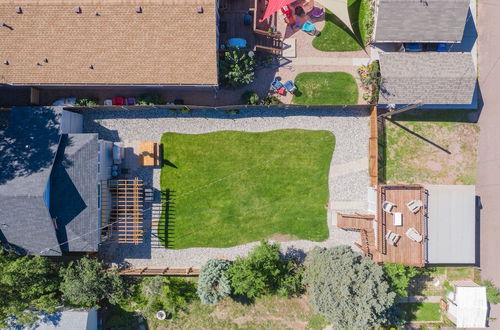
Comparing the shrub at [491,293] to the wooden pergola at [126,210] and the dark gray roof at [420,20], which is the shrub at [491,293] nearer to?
the dark gray roof at [420,20]

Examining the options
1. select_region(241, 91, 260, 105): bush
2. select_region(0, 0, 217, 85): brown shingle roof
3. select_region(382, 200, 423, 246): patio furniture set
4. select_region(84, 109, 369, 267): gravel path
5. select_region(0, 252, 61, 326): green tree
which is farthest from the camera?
select_region(84, 109, 369, 267): gravel path

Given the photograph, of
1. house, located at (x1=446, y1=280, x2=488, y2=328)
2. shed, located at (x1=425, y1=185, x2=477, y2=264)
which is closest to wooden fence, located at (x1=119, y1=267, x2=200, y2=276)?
shed, located at (x1=425, y1=185, x2=477, y2=264)

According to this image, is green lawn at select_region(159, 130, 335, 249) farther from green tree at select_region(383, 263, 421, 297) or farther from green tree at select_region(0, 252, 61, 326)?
Result: green tree at select_region(0, 252, 61, 326)

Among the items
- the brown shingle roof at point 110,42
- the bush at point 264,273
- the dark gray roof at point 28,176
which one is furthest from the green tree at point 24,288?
the bush at point 264,273

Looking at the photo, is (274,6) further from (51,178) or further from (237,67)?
(51,178)

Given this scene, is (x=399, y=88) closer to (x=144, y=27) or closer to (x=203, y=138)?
(x=203, y=138)

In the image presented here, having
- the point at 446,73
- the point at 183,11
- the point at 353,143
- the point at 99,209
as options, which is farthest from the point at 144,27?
the point at 446,73

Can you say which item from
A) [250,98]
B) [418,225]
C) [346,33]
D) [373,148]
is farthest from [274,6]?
[418,225]
